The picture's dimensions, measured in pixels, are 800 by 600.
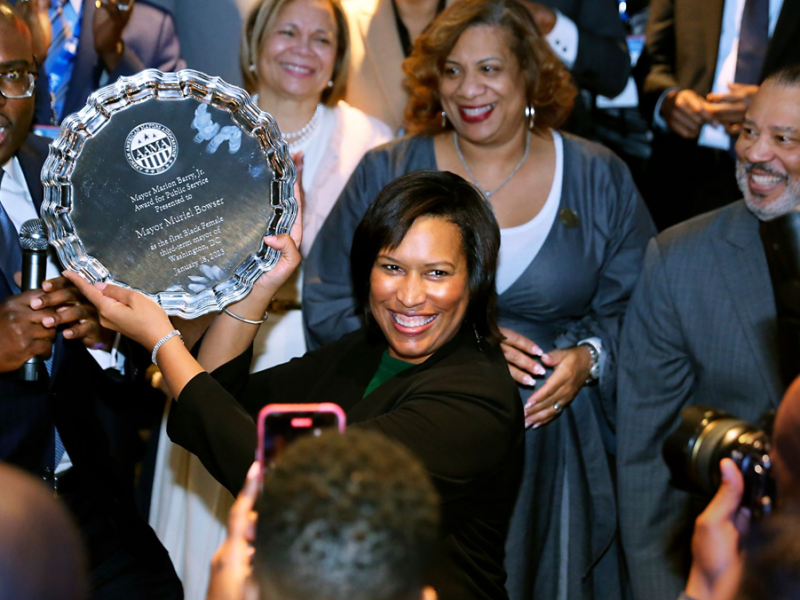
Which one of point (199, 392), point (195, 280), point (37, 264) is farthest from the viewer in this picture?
point (37, 264)

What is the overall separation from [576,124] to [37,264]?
2529mm

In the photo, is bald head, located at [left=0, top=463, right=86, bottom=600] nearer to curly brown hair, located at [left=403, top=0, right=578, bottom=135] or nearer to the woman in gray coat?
the woman in gray coat

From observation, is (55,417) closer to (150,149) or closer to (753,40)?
(150,149)

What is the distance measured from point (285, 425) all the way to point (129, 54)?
2.67m

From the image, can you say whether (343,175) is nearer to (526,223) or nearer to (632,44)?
(526,223)

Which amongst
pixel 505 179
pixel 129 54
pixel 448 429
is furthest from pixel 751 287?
pixel 129 54

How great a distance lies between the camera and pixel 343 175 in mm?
3584

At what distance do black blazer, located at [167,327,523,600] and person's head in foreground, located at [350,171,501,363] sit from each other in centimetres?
7

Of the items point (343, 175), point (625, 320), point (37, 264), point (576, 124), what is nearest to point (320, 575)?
point (37, 264)

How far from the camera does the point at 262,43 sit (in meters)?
3.57

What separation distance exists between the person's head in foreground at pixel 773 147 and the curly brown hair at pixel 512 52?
733 millimetres

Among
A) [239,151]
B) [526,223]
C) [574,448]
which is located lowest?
[574,448]

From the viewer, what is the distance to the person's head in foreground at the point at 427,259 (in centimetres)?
237

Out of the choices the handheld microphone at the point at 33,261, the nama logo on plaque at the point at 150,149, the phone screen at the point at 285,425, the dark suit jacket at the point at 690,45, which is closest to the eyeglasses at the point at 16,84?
the handheld microphone at the point at 33,261
